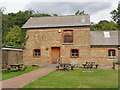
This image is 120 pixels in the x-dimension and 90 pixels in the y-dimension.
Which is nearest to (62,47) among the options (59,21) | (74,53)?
(74,53)

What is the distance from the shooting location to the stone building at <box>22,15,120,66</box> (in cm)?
1981

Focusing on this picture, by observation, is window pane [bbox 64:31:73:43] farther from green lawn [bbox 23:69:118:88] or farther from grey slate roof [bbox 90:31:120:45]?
green lawn [bbox 23:69:118:88]

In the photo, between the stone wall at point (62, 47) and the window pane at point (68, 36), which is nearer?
the stone wall at point (62, 47)

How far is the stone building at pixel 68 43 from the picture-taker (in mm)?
19812

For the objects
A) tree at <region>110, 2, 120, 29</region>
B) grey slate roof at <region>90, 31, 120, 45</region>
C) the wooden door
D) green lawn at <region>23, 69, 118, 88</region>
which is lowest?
green lawn at <region>23, 69, 118, 88</region>

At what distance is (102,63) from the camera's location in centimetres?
1973

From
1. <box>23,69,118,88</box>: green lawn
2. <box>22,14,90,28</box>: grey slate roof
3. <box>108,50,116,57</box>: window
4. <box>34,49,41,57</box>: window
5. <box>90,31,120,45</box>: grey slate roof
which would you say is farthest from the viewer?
<box>34,49,41,57</box>: window

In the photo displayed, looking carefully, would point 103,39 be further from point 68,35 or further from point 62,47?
point 62,47

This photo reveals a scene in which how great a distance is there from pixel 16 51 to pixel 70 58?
777 cm

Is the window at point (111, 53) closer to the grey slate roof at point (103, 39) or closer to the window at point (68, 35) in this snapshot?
the grey slate roof at point (103, 39)

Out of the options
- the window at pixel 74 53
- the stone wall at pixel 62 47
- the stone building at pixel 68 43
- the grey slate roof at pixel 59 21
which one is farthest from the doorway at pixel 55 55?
the grey slate roof at pixel 59 21

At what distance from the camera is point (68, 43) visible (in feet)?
66.8

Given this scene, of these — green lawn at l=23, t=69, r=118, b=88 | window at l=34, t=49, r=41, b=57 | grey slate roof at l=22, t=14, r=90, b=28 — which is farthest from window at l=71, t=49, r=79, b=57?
green lawn at l=23, t=69, r=118, b=88

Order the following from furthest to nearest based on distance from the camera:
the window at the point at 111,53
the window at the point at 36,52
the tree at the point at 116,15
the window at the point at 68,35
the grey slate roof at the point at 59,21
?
the tree at the point at 116,15, the window at the point at 36,52, the grey slate roof at the point at 59,21, the window at the point at 68,35, the window at the point at 111,53
